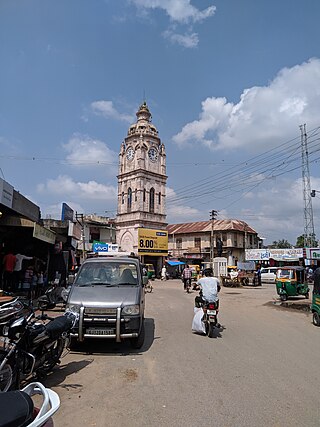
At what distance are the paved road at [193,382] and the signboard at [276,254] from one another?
127ft

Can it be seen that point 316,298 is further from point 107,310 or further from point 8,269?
point 8,269

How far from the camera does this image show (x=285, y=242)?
8638 cm

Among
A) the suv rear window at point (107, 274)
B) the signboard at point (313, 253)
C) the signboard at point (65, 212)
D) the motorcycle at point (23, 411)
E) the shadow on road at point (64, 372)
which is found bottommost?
the shadow on road at point (64, 372)

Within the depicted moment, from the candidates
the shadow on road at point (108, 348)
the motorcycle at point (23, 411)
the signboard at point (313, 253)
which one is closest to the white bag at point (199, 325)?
the shadow on road at point (108, 348)

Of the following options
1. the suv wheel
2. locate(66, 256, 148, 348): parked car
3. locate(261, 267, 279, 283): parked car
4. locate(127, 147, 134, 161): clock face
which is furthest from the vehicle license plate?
locate(127, 147, 134, 161): clock face

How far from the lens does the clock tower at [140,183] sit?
52.6 m

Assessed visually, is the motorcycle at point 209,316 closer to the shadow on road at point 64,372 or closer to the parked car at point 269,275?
the shadow on road at point 64,372

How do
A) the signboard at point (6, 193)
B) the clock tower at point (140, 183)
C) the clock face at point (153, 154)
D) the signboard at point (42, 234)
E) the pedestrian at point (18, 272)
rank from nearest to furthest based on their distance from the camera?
1. the signboard at point (6, 193)
2. the signboard at point (42, 234)
3. the pedestrian at point (18, 272)
4. the clock tower at point (140, 183)
5. the clock face at point (153, 154)

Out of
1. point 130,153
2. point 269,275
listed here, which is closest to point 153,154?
point 130,153

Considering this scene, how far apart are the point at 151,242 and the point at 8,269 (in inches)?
1349

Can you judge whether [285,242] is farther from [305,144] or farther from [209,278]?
[209,278]

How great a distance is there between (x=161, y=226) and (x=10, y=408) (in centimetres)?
5301

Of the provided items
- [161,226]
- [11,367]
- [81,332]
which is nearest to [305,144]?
[81,332]

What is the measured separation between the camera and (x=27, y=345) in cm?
464
